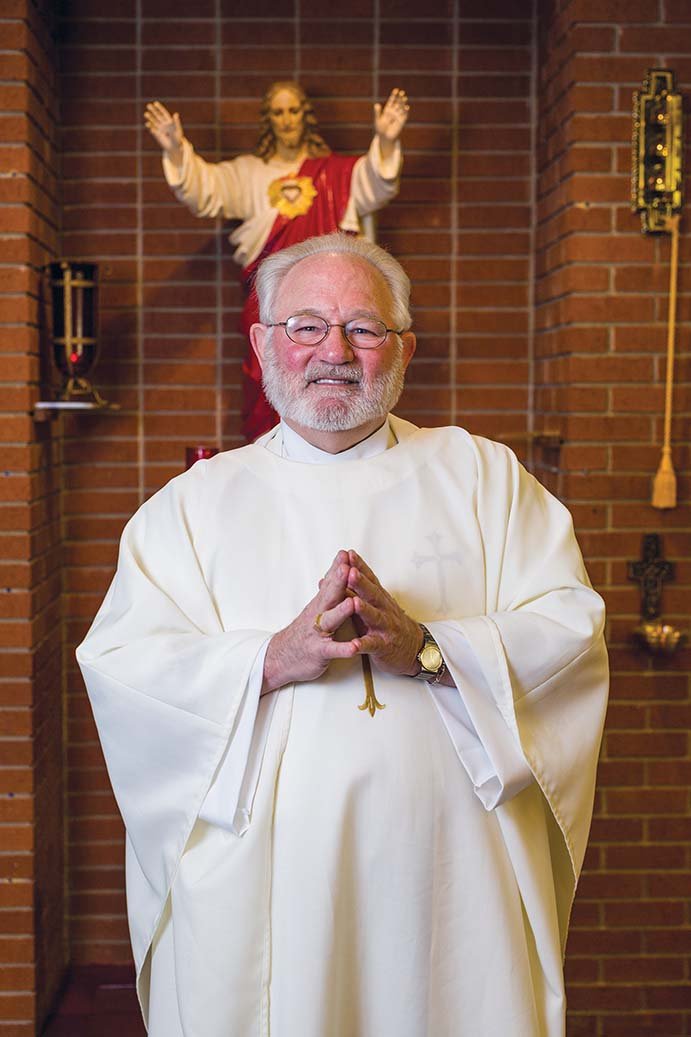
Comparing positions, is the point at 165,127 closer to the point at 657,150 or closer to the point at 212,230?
the point at 212,230

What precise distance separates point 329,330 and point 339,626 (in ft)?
1.79

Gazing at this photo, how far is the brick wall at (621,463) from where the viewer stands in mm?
3162

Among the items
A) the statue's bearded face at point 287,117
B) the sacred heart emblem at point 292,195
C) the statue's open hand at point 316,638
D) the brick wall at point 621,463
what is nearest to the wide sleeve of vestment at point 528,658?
the statue's open hand at point 316,638

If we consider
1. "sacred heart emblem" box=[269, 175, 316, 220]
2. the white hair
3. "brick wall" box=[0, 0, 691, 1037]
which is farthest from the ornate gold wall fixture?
the white hair

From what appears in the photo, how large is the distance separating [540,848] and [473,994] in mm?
275

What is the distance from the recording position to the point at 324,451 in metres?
2.26

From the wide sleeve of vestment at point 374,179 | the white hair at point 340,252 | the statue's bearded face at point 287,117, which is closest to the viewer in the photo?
the white hair at point 340,252

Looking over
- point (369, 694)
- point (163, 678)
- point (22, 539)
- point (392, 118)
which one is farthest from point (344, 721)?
point (392, 118)

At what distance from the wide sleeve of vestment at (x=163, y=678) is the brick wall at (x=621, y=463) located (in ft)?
4.56

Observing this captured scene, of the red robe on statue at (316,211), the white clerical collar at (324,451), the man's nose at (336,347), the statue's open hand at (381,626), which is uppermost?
the red robe on statue at (316,211)

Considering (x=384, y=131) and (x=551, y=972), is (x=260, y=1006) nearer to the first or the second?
(x=551, y=972)

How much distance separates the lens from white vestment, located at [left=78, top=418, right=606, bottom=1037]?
79.1 inches

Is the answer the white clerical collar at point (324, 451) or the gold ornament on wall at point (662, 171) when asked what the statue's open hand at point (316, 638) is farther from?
the gold ornament on wall at point (662, 171)

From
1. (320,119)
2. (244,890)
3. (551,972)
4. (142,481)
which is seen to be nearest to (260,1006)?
(244,890)
